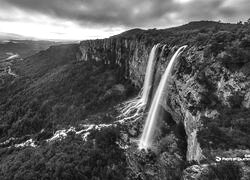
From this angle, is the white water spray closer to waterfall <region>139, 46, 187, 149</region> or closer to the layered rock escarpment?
the layered rock escarpment

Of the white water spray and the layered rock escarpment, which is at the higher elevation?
the layered rock escarpment

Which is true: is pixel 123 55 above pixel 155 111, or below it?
above

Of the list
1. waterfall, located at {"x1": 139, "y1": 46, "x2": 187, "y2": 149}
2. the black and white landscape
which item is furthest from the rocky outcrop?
waterfall, located at {"x1": 139, "y1": 46, "x2": 187, "y2": 149}

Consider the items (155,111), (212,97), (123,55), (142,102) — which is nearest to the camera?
(212,97)

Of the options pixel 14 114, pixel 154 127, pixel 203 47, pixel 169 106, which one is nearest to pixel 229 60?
pixel 203 47

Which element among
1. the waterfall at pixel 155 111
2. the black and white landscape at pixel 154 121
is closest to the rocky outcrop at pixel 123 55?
the black and white landscape at pixel 154 121

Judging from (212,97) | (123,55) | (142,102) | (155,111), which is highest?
(212,97)

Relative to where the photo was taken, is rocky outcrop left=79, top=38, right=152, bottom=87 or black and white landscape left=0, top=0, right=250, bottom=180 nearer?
black and white landscape left=0, top=0, right=250, bottom=180

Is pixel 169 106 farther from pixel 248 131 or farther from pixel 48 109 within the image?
pixel 48 109

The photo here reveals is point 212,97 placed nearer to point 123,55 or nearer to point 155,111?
point 155,111

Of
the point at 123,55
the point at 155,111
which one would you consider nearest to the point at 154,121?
the point at 155,111
